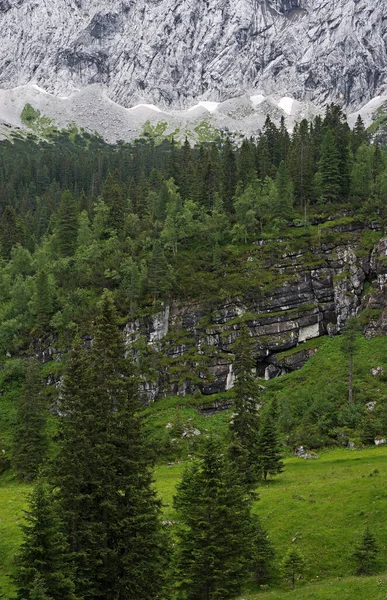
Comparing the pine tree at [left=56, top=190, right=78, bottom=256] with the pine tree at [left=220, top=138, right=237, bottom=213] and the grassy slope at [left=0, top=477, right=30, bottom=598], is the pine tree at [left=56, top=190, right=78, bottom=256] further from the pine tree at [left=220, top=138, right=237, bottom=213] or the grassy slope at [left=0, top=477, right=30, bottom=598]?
the grassy slope at [left=0, top=477, right=30, bottom=598]

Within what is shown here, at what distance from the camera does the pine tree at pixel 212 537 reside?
23.6 m

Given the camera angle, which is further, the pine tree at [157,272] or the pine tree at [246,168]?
the pine tree at [246,168]

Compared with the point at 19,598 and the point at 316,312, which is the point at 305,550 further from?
the point at 316,312

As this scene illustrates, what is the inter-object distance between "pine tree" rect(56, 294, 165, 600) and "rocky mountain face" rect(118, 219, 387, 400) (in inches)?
1999

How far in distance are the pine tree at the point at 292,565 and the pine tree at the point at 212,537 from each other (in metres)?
3.02

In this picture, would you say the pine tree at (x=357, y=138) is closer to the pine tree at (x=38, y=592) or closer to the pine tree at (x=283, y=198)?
the pine tree at (x=283, y=198)

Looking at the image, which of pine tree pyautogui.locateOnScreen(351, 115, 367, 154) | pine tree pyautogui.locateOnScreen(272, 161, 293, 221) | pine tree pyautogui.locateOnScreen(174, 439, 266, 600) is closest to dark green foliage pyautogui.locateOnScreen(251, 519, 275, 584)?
pine tree pyautogui.locateOnScreen(174, 439, 266, 600)

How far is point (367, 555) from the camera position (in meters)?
29.1

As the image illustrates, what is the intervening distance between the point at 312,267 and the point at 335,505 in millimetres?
52969

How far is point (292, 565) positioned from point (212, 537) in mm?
7001

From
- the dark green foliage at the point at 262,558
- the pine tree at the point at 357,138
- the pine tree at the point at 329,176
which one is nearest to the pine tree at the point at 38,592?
the dark green foliage at the point at 262,558

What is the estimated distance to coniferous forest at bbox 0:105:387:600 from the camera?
74.3ft

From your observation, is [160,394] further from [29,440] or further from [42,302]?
[42,302]

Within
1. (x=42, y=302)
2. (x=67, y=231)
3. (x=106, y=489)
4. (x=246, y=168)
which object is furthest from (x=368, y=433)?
(x=67, y=231)
